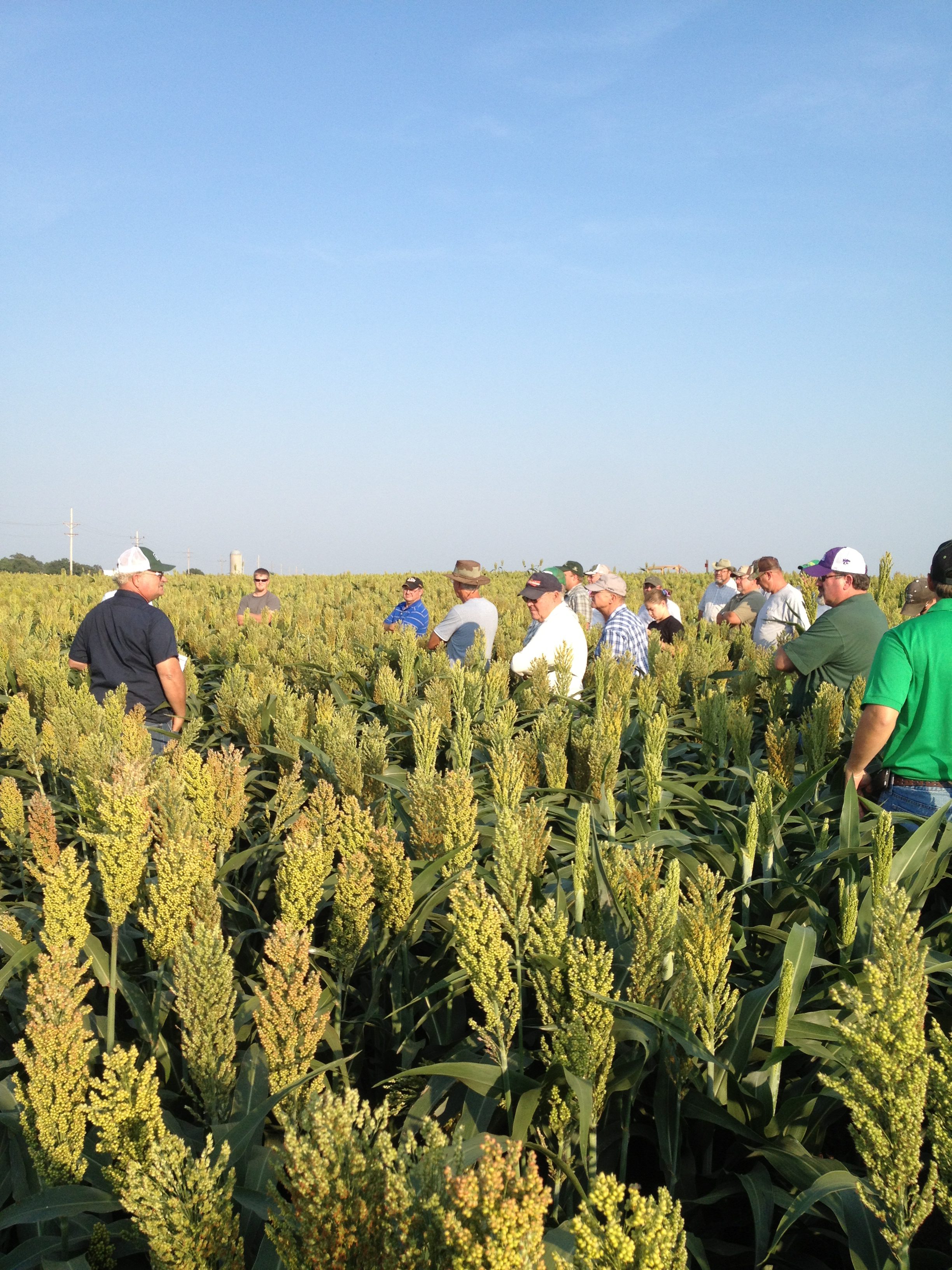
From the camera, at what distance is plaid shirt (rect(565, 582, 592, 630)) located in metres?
9.33

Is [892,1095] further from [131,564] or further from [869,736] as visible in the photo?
[131,564]

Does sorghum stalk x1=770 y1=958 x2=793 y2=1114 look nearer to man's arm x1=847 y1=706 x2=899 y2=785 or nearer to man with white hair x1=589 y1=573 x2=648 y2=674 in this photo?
man's arm x1=847 y1=706 x2=899 y2=785

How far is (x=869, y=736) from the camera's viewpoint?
3.44 meters

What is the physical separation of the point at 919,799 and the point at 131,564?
444 cm

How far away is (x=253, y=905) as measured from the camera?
3092 mm

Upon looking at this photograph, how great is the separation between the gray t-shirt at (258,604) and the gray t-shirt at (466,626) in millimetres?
4312

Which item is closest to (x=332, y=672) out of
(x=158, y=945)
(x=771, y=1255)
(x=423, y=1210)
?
(x=158, y=945)

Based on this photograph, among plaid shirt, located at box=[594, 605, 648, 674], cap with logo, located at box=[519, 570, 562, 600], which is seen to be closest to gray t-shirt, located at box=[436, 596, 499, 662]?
cap with logo, located at box=[519, 570, 562, 600]

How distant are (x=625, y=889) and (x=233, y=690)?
Answer: 4.01m

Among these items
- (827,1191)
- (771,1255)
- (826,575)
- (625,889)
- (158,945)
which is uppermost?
(826,575)

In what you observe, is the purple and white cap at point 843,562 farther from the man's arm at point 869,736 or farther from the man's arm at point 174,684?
the man's arm at point 174,684

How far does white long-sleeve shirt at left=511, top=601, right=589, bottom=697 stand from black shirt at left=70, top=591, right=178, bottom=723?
2221 mm

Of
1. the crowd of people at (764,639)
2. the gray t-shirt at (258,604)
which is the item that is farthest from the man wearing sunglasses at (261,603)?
the crowd of people at (764,639)

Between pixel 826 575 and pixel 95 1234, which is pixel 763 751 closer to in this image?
pixel 826 575
